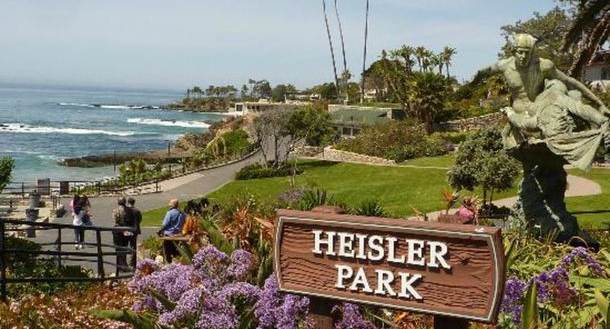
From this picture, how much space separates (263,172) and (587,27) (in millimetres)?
24891

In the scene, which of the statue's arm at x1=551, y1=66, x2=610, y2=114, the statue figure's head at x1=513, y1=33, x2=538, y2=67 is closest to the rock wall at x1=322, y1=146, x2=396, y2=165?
the statue's arm at x1=551, y1=66, x2=610, y2=114

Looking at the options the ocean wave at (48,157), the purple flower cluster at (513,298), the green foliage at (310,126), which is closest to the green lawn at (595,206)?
the purple flower cluster at (513,298)

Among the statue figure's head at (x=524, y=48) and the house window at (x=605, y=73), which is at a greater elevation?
the house window at (x=605, y=73)

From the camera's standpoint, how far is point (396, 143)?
42000 millimetres

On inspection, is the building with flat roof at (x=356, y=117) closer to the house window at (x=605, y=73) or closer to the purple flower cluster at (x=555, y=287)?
the house window at (x=605, y=73)

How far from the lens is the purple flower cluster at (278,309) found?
183 inches

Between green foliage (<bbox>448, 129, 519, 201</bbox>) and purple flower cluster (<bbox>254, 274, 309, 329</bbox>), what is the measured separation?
17.2m

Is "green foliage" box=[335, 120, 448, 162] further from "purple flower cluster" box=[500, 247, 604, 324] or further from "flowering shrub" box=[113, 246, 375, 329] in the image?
"flowering shrub" box=[113, 246, 375, 329]

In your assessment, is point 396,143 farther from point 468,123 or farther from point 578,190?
point 578,190

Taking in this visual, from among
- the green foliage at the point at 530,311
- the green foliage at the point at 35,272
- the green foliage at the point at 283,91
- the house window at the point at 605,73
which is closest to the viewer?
the green foliage at the point at 530,311

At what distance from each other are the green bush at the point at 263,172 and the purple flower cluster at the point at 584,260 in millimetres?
32792

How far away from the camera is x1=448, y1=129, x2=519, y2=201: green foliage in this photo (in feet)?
69.6

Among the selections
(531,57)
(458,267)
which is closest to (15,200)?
(531,57)

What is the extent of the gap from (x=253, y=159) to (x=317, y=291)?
44.0m
